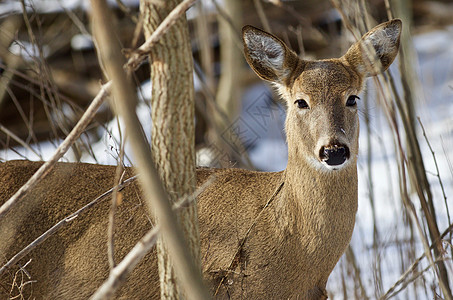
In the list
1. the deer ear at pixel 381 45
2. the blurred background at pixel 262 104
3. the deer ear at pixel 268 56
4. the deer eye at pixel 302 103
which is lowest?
the deer eye at pixel 302 103

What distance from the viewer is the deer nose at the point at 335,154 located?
340 cm

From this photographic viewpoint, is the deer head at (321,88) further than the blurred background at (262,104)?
No

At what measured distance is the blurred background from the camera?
472 cm

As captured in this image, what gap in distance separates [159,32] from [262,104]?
7.63 m

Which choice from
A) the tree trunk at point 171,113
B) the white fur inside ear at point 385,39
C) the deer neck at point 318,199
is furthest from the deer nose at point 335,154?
the tree trunk at point 171,113

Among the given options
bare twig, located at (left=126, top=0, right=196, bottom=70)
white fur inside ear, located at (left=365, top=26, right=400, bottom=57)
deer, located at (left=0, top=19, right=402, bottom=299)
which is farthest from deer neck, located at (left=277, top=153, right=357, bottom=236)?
bare twig, located at (left=126, top=0, right=196, bottom=70)

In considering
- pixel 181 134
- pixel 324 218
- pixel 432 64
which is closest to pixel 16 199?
pixel 181 134

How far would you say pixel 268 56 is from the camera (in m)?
3.96

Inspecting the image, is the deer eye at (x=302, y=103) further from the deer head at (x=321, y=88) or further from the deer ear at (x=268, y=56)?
the deer ear at (x=268, y=56)

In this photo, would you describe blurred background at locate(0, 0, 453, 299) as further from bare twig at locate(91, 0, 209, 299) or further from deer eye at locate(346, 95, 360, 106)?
bare twig at locate(91, 0, 209, 299)

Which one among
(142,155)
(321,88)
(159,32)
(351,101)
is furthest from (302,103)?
(142,155)

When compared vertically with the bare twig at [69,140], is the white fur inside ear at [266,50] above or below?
above

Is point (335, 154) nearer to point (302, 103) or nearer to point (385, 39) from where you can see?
point (302, 103)

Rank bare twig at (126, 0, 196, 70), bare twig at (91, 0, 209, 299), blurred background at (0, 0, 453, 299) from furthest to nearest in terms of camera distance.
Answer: blurred background at (0, 0, 453, 299) → bare twig at (126, 0, 196, 70) → bare twig at (91, 0, 209, 299)
